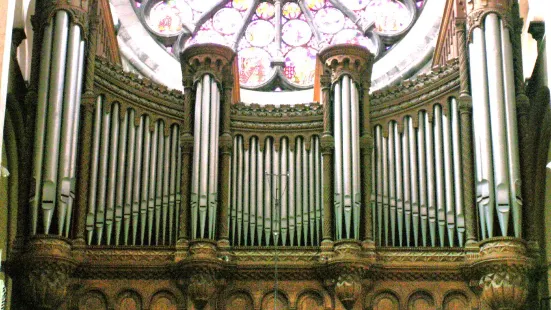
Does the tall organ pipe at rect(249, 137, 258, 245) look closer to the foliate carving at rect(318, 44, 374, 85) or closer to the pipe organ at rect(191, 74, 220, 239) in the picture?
the pipe organ at rect(191, 74, 220, 239)

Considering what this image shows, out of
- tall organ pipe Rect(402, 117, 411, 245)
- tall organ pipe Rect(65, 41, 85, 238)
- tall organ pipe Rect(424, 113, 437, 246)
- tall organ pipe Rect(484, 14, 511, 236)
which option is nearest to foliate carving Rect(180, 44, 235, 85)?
tall organ pipe Rect(65, 41, 85, 238)

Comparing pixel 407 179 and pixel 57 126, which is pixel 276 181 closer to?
pixel 407 179

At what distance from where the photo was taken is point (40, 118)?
18750mm

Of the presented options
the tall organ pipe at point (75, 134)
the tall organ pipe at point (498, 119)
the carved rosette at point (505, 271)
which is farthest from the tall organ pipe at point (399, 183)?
the tall organ pipe at point (75, 134)

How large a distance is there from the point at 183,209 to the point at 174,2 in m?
9.36

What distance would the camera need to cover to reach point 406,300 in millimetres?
19016

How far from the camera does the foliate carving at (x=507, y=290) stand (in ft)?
59.1

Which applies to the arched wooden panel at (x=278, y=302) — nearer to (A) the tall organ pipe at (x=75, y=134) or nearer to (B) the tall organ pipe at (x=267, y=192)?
(B) the tall organ pipe at (x=267, y=192)

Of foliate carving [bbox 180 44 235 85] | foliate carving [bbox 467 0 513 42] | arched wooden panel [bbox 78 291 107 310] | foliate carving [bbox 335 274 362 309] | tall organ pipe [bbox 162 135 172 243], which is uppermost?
foliate carving [bbox 467 0 513 42]

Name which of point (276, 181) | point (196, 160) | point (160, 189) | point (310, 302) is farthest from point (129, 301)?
point (276, 181)

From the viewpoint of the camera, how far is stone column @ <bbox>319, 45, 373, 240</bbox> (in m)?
19.3

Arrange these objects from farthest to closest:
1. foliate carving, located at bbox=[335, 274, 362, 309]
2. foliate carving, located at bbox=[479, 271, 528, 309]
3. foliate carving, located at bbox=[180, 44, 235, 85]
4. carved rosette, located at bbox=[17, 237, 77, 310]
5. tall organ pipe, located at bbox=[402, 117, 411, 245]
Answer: foliate carving, located at bbox=[180, 44, 235, 85] < tall organ pipe, located at bbox=[402, 117, 411, 245] < foliate carving, located at bbox=[335, 274, 362, 309] < foliate carving, located at bbox=[479, 271, 528, 309] < carved rosette, located at bbox=[17, 237, 77, 310]

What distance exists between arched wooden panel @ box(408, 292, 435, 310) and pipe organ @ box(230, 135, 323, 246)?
1.86 metres

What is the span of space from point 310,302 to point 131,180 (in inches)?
144
